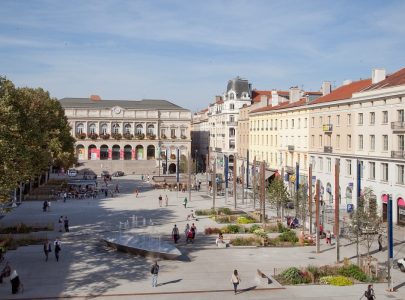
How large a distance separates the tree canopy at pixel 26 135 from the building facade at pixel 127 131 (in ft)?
132

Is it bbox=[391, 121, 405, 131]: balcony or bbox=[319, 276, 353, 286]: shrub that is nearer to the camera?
bbox=[319, 276, 353, 286]: shrub

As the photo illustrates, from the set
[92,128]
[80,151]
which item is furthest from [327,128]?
[92,128]

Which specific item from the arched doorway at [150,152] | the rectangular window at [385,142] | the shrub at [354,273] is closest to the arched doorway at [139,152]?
the arched doorway at [150,152]

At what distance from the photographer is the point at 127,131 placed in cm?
11862

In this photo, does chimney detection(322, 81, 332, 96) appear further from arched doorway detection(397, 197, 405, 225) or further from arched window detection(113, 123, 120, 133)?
arched window detection(113, 123, 120, 133)

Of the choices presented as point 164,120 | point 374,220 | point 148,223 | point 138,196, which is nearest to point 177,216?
point 148,223

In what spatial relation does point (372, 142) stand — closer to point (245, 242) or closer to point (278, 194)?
point (278, 194)

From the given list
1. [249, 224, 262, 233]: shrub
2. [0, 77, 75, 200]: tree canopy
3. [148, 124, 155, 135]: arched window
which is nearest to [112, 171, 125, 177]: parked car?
[148, 124, 155, 135]: arched window

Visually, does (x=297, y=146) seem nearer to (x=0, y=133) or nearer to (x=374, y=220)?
(x=374, y=220)

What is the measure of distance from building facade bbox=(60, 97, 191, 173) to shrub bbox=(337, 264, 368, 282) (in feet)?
285

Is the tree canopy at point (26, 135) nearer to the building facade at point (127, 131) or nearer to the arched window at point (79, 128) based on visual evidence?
the building facade at point (127, 131)

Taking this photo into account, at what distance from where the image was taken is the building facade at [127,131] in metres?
115

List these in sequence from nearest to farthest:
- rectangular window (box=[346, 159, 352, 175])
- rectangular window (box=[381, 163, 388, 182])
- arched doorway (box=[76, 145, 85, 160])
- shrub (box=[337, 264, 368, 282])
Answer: shrub (box=[337, 264, 368, 282]), rectangular window (box=[381, 163, 388, 182]), rectangular window (box=[346, 159, 352, 175]), arched doorway (box=[76, 145, 85, 160])

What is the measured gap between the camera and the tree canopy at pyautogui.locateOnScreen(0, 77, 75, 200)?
99.9 ft
